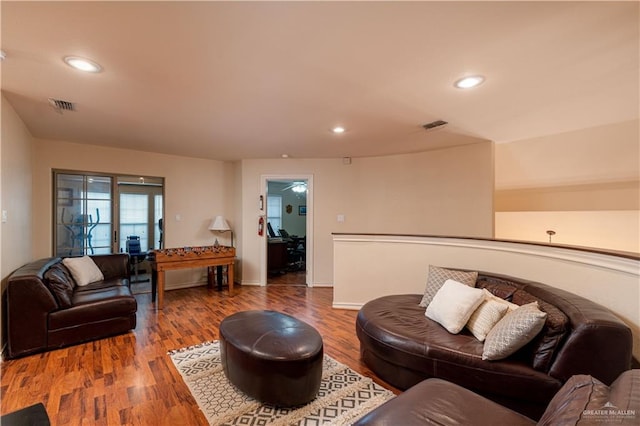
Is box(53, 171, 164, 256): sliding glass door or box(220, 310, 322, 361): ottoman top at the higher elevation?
box(53, 171, 164, 256): sliding glass door

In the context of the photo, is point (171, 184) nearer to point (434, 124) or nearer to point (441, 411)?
point (434, 124)

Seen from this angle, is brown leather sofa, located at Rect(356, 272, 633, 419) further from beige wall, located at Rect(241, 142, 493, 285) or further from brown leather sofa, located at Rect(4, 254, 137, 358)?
brown leather sofa, located at Rect(4, 254, 137, 358)

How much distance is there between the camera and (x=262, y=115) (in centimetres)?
299

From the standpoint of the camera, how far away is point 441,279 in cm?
279

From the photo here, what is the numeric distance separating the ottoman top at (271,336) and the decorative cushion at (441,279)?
4.03 feet

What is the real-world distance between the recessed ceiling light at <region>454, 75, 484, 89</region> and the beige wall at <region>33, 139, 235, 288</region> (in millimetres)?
4521

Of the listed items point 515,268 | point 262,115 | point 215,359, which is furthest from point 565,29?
point 215,359

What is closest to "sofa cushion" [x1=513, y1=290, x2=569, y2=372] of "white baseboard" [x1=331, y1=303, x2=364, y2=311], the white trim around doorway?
"white baseboard" [x1=331, y1=303, x2=364, y2=311]

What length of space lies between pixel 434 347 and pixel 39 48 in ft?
10.5

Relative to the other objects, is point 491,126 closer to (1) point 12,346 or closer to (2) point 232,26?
(2) point 232,26

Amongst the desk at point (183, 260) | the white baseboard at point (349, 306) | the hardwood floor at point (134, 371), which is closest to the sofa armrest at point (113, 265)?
the desk at point (183, 260)

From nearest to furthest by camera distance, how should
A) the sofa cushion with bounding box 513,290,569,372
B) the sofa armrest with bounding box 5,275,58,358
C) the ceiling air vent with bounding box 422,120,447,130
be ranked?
the sofa cushion with bounding box 513,290,569,372 → the sofa armrest with bounding box 5,275,58,358 → the ceiling air vent with bounding box 422,120,447,130

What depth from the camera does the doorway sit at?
214 inches

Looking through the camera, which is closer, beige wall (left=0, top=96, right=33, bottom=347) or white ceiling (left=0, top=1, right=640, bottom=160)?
white ceiling (left=0, top=1, right=640, bottom=160)
